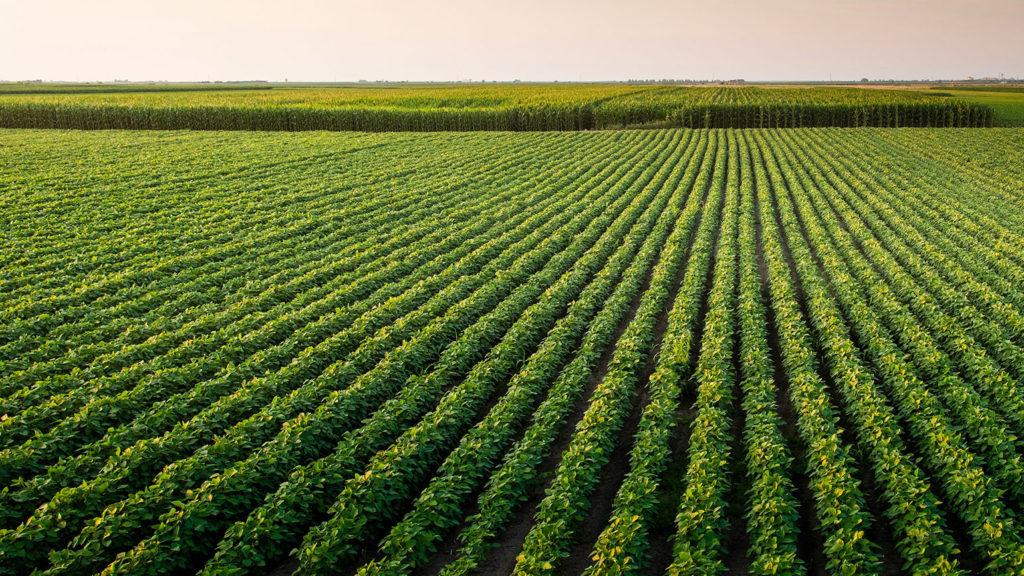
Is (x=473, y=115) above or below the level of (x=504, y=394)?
above

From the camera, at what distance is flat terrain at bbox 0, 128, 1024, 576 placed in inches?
261

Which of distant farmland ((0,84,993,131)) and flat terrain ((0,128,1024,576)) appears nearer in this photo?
flat terrain ((0,128,1024,576))

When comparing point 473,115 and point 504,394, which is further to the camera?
point 473,115

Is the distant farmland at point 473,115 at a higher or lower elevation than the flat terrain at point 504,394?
higher

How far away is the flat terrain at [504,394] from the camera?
663 centimetres

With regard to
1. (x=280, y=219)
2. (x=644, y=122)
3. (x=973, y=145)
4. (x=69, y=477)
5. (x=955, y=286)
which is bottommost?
(x=69, y=477)

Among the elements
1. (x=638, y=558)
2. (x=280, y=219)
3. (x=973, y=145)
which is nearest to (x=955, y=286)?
(x=638, y=558)

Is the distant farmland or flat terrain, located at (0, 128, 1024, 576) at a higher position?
the distant farmland

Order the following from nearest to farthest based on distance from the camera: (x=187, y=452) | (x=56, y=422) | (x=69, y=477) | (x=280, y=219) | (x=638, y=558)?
(x=638, y=558) < (x=69, y=477) < (x=187, y=452) < (x=56, y=422) < (x=280, y=219)

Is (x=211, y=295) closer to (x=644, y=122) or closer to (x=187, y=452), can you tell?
(x=187, y=452)

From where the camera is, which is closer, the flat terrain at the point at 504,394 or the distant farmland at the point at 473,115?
the flat terrain at the point at 504,394

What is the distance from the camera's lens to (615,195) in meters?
26.7

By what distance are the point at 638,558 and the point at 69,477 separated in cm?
701

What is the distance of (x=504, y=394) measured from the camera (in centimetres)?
1070
